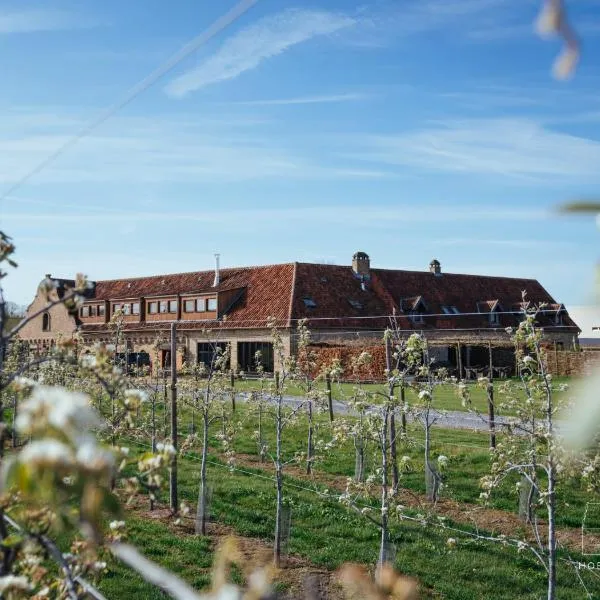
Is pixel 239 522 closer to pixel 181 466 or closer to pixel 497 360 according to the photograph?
pixel 181 466

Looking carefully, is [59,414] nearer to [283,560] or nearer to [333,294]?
[283,560]

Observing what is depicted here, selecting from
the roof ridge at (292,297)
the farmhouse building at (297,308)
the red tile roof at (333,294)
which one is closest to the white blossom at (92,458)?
the red tile roof at (333,294)

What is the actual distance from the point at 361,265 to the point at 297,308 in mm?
5881

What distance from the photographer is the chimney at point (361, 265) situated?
115 feet

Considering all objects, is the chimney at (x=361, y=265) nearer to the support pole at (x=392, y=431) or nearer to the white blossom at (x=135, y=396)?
the support pole at (x=392, y=431)

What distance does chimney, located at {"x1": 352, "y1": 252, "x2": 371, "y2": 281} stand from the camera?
35.2 metres

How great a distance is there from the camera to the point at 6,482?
77cm

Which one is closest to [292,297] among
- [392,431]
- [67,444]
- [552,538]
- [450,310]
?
[450,310]

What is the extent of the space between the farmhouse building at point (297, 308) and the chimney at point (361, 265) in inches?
2.0

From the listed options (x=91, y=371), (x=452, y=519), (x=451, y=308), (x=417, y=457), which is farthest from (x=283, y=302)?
(x=91, y=371)

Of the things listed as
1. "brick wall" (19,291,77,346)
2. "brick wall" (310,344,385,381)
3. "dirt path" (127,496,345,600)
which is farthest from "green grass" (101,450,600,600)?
"brick wall" (19,291,77,346)

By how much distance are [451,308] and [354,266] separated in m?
5.67

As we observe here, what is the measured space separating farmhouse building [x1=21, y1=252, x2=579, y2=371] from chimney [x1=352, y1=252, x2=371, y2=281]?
5 centimetres

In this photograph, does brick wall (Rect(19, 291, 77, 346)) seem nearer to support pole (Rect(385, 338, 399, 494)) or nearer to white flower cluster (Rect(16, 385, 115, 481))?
support pole (Rect(385, 338, 399, 494))
